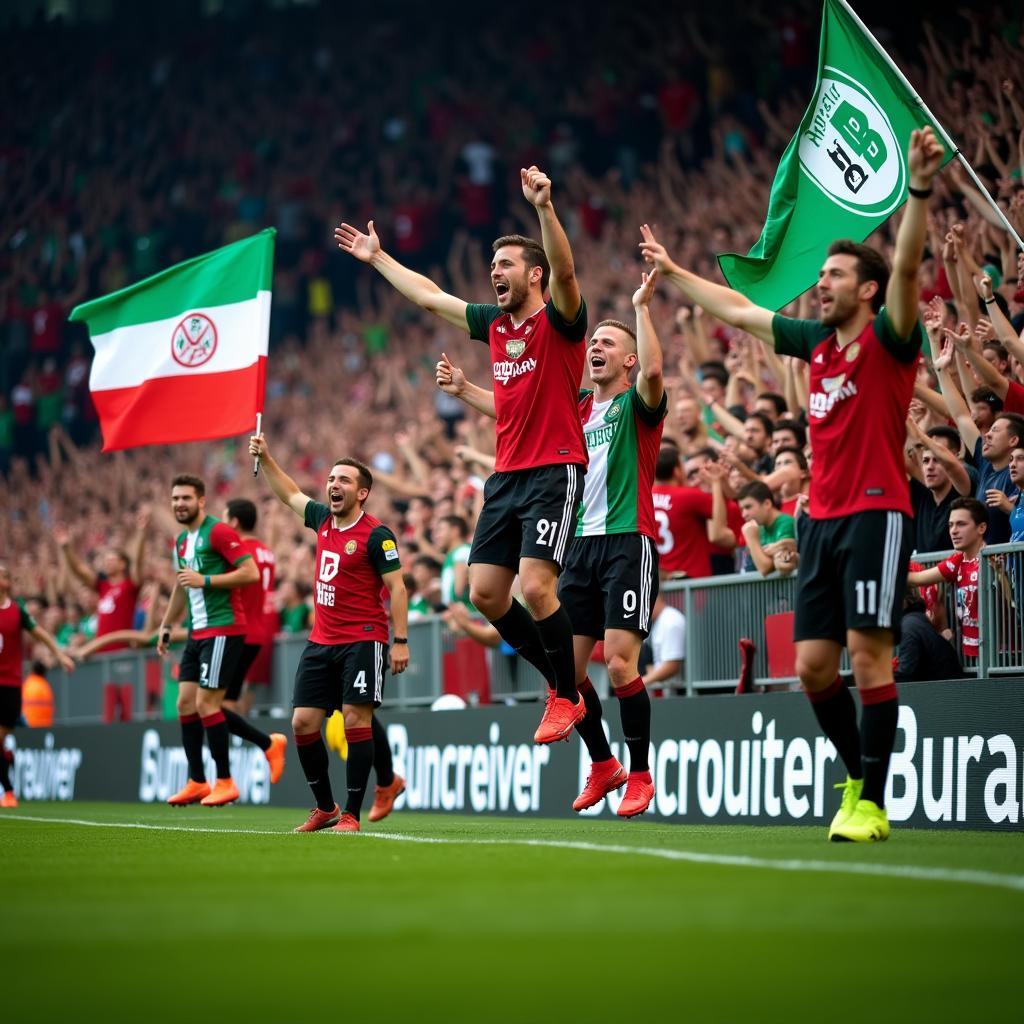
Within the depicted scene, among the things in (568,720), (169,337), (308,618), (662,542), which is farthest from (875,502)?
(308,618)

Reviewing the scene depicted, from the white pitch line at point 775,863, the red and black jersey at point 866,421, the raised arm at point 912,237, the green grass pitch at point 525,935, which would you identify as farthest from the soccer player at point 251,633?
the raised arm at point 912,237

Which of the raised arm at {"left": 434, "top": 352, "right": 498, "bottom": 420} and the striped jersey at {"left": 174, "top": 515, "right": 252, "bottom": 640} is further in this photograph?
the striped jersey at {"left": 174, "top": 515, "right": 252, "bottom": 640}

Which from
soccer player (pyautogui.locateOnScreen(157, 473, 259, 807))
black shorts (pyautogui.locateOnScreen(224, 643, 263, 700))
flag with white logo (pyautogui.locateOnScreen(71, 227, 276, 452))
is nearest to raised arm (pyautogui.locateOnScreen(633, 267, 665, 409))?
flag with white logo (pyautogui.locateOnScreen(71, 227, 276, 452))

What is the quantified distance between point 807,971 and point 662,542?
29.3 ft

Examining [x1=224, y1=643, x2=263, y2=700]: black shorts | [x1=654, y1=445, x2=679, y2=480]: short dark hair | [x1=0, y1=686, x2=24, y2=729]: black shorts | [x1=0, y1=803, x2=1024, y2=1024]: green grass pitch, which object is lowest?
[x1=0, y1=803, x2=1024, y2=1024]: green grass pitch

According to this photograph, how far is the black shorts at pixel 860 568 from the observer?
6750 mm

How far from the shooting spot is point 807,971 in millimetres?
3666

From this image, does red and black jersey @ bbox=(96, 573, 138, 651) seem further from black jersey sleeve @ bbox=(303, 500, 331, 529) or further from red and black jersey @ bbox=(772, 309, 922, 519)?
red and black jersey @ bbox=(772, 309, 922, 519)

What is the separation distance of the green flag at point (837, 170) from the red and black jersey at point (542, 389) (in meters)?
1.29

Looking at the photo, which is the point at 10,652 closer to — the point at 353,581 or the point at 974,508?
the point at 353,581

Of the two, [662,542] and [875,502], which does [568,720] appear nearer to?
[875,502]

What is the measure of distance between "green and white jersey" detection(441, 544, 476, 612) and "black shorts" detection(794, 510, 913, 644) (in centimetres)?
735

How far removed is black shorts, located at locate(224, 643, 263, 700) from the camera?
13634 mm

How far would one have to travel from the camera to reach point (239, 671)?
46.7 ft
